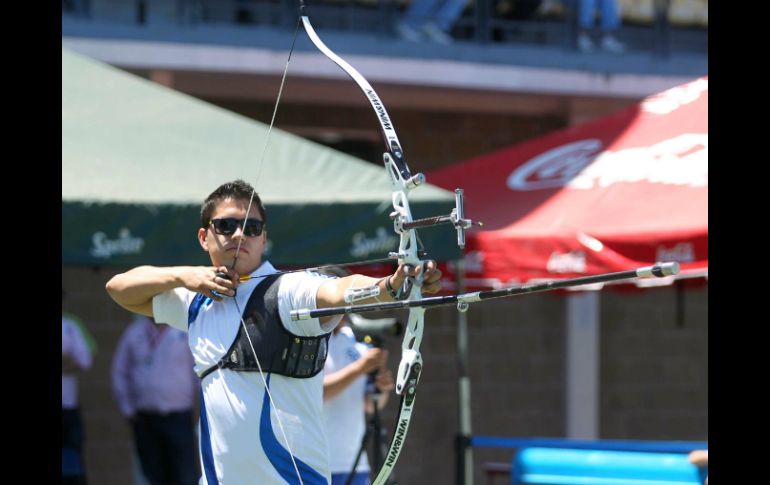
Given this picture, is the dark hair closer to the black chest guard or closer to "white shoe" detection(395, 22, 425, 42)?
the black chest guard

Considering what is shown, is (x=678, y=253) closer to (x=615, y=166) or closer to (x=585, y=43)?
(x=615, y=166)

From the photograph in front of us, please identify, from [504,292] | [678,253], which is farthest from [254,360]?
[678,253]

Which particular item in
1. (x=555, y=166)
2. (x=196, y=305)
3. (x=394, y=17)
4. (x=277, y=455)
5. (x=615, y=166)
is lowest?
(x=277, y=455)

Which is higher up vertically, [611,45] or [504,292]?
[611,45]

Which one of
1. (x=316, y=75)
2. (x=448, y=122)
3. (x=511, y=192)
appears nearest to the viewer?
(x=511, y=192)

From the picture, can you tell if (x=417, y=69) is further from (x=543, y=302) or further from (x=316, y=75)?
(x=543, y=302)

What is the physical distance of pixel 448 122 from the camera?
10.9 meters

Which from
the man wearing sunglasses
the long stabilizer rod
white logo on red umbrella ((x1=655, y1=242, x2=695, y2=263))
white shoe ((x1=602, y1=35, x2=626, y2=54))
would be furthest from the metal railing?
the long stabilizer rod

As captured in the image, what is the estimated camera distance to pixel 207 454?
12.6ft

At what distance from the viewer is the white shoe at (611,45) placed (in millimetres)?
11234

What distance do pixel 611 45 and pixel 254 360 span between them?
816 cm
